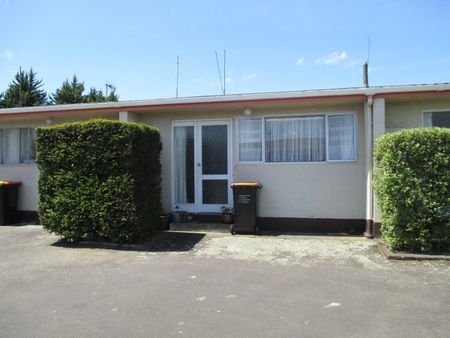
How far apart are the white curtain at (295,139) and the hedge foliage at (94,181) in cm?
292

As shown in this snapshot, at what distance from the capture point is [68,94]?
4059cm

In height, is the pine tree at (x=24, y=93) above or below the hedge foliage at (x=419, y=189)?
above

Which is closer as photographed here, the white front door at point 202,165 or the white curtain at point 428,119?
the white curtain at point 428,119

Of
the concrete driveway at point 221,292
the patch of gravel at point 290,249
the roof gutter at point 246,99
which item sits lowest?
the concrete driveway at point 221,292

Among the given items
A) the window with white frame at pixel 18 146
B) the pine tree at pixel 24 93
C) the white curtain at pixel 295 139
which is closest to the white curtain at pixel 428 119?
the white curtain at pixel 295 139

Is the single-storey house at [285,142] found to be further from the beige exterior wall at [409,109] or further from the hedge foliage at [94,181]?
the hedge foliage at [94,181]

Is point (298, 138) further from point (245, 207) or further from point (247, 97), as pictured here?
point (245, 207)

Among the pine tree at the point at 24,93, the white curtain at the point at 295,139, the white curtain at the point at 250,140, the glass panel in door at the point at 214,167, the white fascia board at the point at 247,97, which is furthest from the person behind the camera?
the pine tree at the point at 24,93

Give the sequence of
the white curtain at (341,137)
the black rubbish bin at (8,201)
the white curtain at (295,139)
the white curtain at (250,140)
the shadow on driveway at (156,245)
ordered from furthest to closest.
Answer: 1. the black rubbish bin at (8,201)
2. the white curtain at (250,140)
3. the white curtain at (295,139)
4. the white curtain at (341,137)
5. the shadow on driveway at (156,245)

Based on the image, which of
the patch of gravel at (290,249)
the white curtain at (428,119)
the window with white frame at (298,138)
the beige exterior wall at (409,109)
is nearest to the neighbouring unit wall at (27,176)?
the window with white frame at (298,138)

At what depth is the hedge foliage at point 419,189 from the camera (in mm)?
6094

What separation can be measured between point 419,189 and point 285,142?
3162 mm

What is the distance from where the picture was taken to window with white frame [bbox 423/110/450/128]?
25.7ft

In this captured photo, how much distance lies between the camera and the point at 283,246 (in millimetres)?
7086
